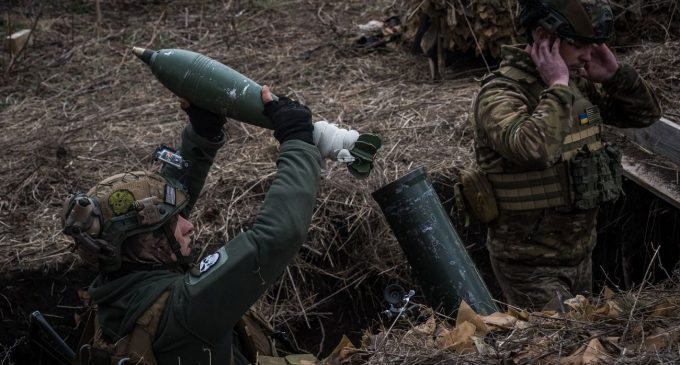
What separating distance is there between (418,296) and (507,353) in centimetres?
269

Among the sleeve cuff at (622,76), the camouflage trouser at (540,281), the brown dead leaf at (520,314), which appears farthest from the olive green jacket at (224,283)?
the sleeve cuff at (622,76)

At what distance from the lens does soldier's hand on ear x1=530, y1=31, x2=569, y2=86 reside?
397 centimetres

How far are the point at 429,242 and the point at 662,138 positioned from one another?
79.1 inches

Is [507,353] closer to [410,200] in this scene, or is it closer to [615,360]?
[615,360]

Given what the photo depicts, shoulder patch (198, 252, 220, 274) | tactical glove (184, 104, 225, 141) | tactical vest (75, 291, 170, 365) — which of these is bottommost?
tactical vest (75, 291, 170, 365)

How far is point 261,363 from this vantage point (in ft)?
11.2

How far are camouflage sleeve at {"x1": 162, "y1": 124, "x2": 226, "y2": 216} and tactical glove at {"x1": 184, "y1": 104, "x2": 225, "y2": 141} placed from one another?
2cm

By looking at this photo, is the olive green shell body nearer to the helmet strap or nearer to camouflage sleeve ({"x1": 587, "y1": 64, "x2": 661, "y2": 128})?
the helmet strap

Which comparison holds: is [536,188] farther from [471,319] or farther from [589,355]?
[589,355]

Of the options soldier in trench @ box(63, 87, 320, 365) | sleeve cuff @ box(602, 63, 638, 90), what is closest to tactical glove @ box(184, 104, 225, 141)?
soldier in trench @ box(63, 87, 320, 365)

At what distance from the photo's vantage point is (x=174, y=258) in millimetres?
3350

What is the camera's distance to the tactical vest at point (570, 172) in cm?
415

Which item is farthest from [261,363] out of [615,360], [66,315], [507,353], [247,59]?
[247,59]

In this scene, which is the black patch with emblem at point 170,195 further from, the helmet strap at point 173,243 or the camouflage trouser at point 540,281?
the camouflage trouser at point 540,281
